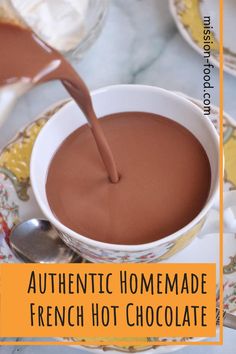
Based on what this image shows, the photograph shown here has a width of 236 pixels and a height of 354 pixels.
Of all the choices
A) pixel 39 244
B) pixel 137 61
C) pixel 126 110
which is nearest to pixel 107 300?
pixel 39 244

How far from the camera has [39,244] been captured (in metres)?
0.75

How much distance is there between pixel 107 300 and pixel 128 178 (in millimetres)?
147

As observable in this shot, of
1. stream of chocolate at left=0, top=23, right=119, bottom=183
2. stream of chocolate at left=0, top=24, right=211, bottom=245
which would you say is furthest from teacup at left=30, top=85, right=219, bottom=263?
stream of chocolate at left=0, top=23, right=119, bottom=183

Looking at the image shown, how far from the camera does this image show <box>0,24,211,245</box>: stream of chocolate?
2.14 ft

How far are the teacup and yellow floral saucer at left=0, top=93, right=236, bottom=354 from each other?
0.19ft

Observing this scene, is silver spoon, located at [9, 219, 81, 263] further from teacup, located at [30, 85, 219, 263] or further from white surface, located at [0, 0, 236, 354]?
white surface, located at [0, 0, 236, 354]

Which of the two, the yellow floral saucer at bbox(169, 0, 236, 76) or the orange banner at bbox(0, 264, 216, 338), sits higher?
the yellow floral saucer at bbox(169, 0, 236, 76)

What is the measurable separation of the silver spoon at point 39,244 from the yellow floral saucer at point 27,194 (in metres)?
0.01

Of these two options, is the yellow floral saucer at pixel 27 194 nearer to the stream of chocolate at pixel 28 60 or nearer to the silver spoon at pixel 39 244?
the silver spoon at pixel 39 244

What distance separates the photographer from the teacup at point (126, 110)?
0.62 meters

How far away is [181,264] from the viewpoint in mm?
711

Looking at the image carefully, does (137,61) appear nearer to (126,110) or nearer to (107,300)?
(126,110)

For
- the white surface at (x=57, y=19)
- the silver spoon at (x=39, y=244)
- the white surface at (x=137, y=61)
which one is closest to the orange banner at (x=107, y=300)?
the silver spoon at (x=39, y=244)

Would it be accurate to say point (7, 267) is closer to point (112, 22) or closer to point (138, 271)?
point (138, 271)
